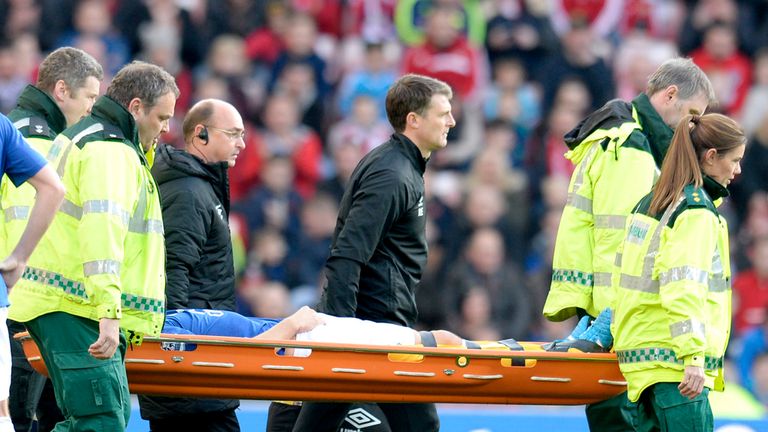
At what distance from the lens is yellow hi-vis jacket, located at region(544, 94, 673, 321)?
696 centimetres

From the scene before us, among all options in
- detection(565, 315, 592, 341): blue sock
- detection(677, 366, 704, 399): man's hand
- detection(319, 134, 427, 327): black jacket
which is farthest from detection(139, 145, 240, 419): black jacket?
detection(677, 366, 704, 399): man's hand

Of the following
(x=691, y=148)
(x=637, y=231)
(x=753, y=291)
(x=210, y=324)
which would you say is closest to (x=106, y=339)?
(x=210, y=324)

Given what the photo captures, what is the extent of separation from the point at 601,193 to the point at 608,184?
6 centimetres

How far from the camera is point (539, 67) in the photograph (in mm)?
12891

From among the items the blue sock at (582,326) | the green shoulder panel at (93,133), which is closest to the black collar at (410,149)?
the blue sock at (582,326)

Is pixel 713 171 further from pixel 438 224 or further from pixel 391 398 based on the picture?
pixel 438 224

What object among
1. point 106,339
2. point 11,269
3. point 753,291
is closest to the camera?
point 11,269

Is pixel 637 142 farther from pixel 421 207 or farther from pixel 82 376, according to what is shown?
pixel 82 376

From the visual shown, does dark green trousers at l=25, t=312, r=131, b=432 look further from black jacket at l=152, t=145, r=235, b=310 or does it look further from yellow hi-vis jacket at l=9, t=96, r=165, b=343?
black jacket at l=152, t=145, r=235, b=310

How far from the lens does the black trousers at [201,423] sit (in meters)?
7.32

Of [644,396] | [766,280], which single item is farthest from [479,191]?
[644,396]

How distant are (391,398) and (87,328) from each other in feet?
4.54

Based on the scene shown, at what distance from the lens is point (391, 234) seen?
279 inches

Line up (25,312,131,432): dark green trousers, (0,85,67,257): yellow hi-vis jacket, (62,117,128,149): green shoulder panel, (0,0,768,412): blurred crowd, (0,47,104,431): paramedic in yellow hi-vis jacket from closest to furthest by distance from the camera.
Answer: (25,312,131,432): dark green trousers → (62,117,128,149): green shoulder panel → (0,85,67,257): yellow hi-vis jacket → (0,47,104,431): paramedic in yellow hi-vis jacket → (0,0,768,412): blurred crowd
